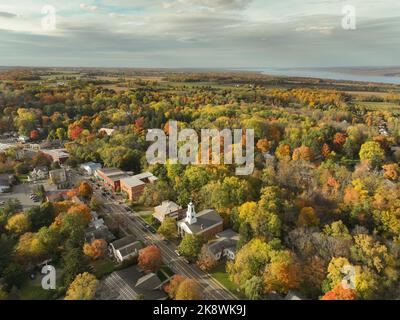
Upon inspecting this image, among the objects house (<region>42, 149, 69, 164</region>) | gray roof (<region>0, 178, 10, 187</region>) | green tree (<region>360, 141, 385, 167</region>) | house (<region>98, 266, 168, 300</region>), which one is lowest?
house (<region>98, 266, 168, 300</region>)

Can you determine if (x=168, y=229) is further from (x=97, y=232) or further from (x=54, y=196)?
(x=54, y=196)

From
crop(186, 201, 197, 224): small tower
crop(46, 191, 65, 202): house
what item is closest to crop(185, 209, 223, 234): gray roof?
crop(186, 201, 197, 224): small tower

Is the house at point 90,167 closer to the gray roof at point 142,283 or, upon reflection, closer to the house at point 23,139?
the house at point 23,139

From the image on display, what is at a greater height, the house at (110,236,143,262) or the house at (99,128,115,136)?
the house at (99,128,115,136)

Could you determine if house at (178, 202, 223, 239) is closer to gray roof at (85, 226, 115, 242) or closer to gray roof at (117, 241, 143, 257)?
gray roof at (117, 241, 143, 257)

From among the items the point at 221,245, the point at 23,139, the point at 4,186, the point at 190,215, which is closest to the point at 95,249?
the point at 190,215

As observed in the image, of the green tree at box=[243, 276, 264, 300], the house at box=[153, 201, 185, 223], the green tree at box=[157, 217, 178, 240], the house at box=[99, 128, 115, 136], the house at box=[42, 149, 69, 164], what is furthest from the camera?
the house at box=[99, 128, 115, 136]
